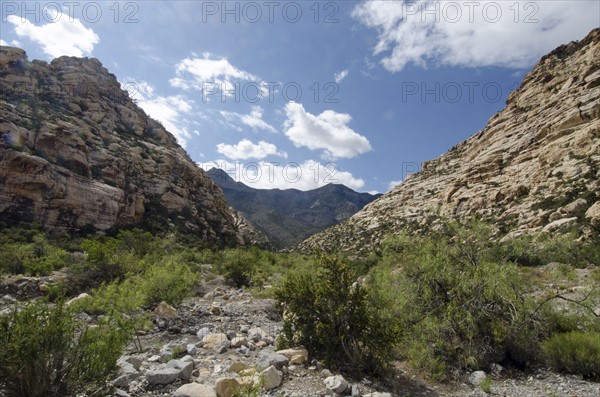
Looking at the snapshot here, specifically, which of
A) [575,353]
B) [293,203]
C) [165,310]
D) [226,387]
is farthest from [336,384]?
[293,203]

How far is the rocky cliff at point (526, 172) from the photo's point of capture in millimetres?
30859

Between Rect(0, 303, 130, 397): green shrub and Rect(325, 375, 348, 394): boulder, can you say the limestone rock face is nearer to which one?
Rect(0, 303, 130, 397): green shrub

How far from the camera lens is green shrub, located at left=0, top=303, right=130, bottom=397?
389 cm

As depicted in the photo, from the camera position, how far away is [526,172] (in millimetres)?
40000

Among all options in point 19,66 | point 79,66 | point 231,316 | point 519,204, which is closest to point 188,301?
point 231,316

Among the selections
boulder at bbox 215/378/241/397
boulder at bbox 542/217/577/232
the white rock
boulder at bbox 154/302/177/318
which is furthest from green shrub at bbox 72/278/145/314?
boulder at bbox 542/217/577/232

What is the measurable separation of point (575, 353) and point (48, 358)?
899cm

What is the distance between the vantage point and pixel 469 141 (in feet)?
211

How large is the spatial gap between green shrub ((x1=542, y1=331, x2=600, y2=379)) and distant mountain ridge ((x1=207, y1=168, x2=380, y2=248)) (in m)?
100

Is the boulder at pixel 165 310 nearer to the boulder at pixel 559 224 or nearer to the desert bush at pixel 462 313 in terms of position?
the desert bush at pixel 462 313

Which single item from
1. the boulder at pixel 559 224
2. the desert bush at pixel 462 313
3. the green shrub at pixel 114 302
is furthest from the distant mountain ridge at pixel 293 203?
the desert bush at pixel 462 313

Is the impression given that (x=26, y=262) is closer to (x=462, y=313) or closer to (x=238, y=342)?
(x=238, y=342)

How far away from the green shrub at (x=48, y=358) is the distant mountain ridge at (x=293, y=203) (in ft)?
338

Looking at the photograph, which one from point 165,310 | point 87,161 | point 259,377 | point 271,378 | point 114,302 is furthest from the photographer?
point 87,161
